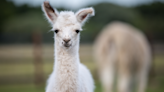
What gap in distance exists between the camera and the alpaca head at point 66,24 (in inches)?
142

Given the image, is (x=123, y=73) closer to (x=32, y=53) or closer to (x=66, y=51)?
(x=66, y=51)

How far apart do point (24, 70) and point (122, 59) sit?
7789mm

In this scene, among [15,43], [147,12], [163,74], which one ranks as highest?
[147,12]

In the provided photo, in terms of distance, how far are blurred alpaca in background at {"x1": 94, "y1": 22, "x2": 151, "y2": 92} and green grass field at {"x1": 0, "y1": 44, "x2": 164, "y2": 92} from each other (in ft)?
Result: 7.83

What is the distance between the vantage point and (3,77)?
41.1ft

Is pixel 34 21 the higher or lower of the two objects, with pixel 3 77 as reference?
higher

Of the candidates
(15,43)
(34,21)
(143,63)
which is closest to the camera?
(143,63)

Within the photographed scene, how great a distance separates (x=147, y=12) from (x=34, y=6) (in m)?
13.7

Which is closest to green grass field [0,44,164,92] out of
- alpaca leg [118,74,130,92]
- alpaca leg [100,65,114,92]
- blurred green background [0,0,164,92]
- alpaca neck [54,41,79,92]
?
blurred green background [0,0,164,92]

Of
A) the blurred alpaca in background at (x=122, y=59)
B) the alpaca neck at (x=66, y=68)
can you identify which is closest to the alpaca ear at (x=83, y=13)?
the alpaca neck at (x=66, y=68)

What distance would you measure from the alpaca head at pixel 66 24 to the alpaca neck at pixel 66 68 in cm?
14

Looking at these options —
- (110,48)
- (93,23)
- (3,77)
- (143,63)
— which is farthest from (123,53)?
(93,23)

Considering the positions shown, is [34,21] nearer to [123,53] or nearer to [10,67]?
[10,67]

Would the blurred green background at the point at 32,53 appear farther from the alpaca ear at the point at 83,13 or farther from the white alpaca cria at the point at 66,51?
the white alpaca cria at the point at 66,51
